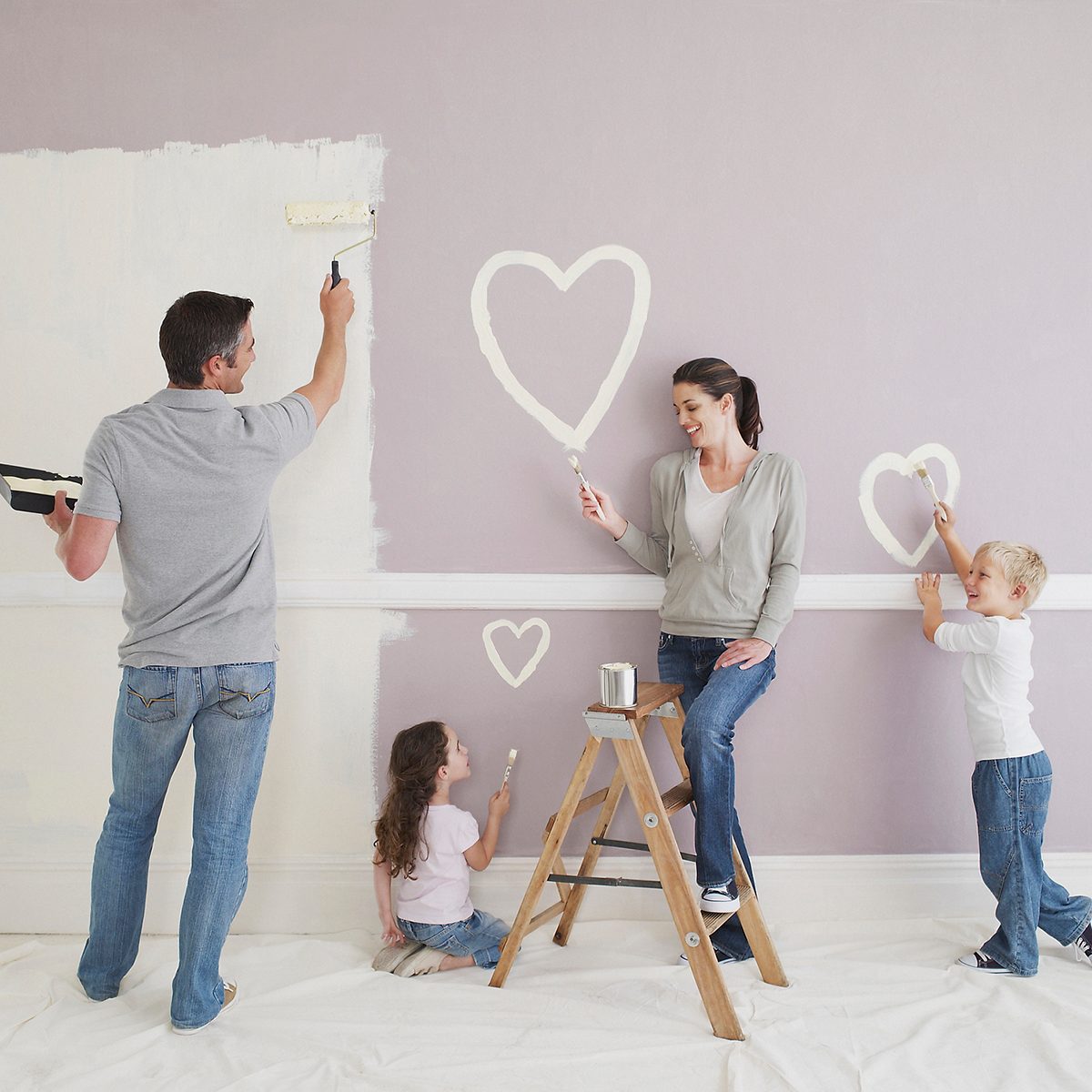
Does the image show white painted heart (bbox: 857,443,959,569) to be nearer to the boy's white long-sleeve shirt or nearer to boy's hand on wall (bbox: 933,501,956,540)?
boy's hand on wall (bbox: 933,501,956,540)

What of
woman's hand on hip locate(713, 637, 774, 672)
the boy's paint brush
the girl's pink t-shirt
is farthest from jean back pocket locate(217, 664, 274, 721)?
woman's hand on hip locate(713, 637, 774, 672)

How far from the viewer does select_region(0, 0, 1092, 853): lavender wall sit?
212cm

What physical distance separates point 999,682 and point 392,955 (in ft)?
4.96

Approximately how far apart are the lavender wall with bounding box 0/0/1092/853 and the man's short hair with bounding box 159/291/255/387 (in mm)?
448

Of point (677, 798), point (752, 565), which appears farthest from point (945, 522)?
point (677, 798)

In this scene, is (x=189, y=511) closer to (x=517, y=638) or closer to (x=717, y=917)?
(x=517, y=638)

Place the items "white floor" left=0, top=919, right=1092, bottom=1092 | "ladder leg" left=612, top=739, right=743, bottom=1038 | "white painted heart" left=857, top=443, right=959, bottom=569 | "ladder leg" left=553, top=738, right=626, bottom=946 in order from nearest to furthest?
"white floor" left=0, top=919, right=1092, bottom=1092
"ladder leg" left=612, top=739, right=743, bottom=1038
"ladder leg" left=553, top=738, right=626, bottom=946
"white painted heart" left=857, top=443, right=959, bottom=569

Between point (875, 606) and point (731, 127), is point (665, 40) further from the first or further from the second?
point (875, 606)

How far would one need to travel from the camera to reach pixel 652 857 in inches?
73.1

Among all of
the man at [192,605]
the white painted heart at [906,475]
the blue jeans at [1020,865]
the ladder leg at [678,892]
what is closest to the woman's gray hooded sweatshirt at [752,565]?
the white painted heart at [906,475]

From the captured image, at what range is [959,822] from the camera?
2.22m

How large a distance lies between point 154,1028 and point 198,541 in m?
0.96

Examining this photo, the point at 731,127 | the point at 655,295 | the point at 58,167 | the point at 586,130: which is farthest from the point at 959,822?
the point at 58,167

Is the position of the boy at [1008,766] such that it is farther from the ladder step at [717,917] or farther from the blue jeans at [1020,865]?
the ladder step at [717,917]
